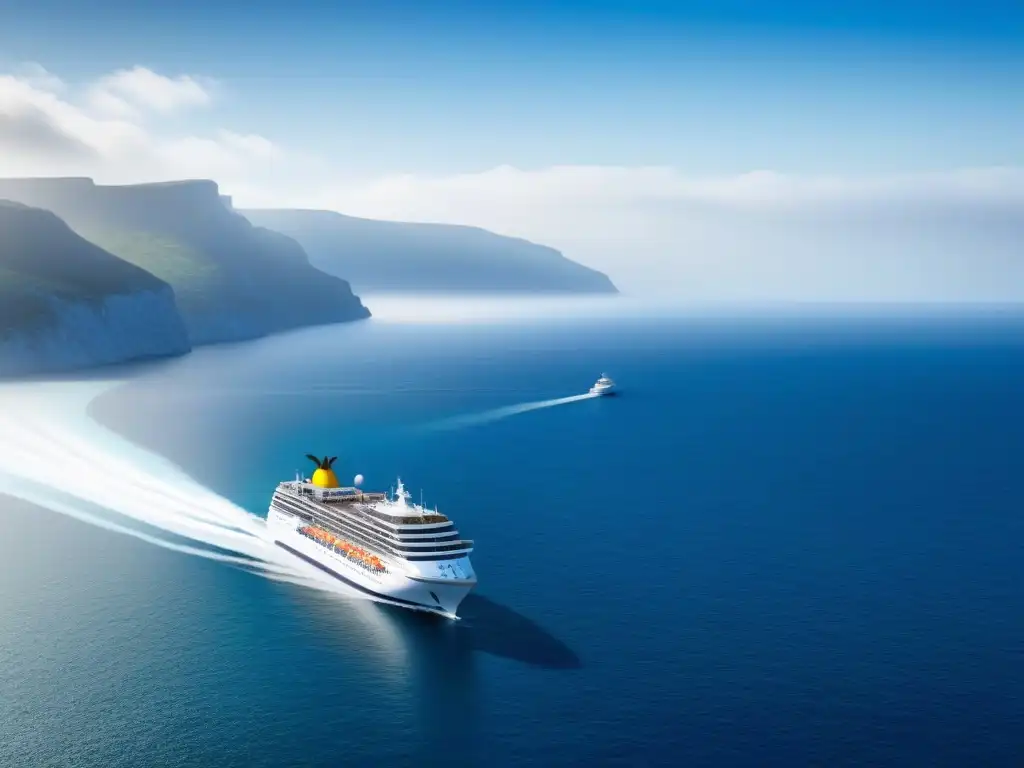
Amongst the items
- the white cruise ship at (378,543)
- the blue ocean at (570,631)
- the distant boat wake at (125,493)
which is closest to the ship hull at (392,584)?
the white cruise ship at (378,543)

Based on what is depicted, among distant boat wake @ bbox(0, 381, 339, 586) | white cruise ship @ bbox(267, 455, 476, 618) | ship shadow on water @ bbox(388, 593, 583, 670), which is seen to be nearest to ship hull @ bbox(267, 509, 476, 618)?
white cruise ship @ bbox(267, 455, 476, 618)

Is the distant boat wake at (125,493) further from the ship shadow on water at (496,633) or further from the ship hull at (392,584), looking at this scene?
the ship shadow on water at (496,633)

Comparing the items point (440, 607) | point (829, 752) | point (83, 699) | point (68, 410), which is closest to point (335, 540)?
point (440, 607)

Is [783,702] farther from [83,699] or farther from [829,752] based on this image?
[83,699]

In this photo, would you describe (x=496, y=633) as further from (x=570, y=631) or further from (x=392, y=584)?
(x=392, y=584)

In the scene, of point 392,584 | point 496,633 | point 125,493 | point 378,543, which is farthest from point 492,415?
point 496,633

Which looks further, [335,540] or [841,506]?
[841,506]

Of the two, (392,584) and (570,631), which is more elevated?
(392,584)
